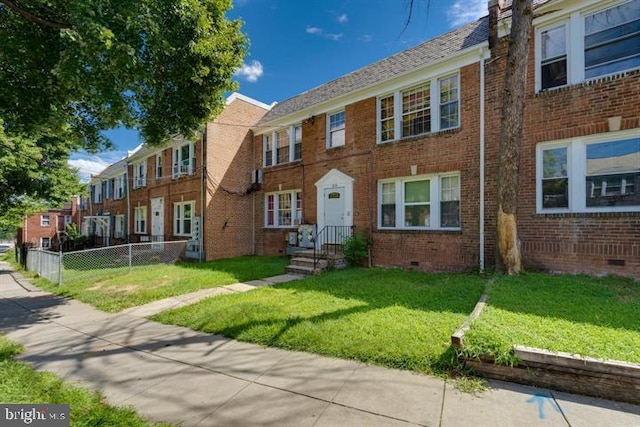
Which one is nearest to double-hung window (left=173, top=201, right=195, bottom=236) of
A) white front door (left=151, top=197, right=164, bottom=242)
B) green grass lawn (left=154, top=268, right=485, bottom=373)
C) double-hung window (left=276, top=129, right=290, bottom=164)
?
white front door (left=151, top=197, right=164, bottom=242)

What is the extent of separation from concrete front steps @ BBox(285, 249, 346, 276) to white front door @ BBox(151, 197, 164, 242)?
1033 cm

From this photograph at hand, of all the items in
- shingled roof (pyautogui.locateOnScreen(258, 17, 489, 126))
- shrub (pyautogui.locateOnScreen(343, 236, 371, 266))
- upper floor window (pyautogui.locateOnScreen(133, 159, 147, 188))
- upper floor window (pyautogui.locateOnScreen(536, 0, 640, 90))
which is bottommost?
shrub (pyautogui.locateOnScreen(343, 236, 371, 266))

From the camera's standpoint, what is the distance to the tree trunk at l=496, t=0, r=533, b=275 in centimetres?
659

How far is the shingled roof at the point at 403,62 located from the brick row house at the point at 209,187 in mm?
1702

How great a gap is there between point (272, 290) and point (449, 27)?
10236 mm

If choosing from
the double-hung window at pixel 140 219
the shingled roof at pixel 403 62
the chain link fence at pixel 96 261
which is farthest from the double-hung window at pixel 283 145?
the double-hung window at pixel 140 219

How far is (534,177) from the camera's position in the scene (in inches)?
296

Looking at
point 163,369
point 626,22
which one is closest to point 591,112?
point 626,22

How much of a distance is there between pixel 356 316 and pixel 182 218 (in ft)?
43.7

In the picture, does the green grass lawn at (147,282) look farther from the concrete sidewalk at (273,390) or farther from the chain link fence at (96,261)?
the concrete sidewalk at (273,390)

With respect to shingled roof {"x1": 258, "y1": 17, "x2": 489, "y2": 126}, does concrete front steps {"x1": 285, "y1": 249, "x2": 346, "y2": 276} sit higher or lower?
lower

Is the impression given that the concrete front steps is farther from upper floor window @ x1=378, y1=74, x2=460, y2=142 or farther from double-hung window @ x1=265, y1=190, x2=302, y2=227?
upper floor window @ x1=378, y1=74, x2=460, y2=142

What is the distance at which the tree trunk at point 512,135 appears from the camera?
6.59 meters

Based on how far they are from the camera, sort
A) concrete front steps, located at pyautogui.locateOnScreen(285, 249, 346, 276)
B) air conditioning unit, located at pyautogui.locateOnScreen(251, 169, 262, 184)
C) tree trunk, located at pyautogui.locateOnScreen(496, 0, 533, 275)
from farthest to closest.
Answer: air conditioning unit, located at pyautogui.locateOnScreen(251, 169, 262, 184) → concrete front steps, located at pyautogui.locateOnScreen(285, 249, 346, 276) → tree trunk, located at pyautogui.locateOnScreen(496, 0, 533, 275)
